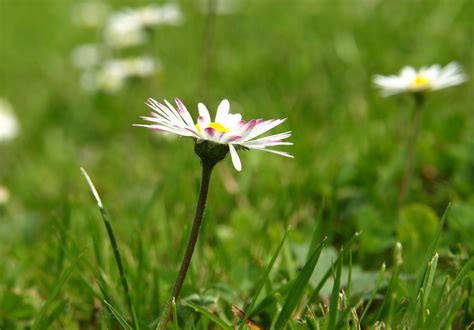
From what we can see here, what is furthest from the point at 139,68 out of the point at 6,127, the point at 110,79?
the point at 6,127

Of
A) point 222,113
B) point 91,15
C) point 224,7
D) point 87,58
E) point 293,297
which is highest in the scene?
point 224,7

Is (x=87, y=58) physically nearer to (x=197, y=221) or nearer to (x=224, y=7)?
(x=224, y=7)

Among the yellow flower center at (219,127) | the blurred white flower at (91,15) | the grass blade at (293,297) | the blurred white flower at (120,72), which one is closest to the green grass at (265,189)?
the grass blade at (293,297)

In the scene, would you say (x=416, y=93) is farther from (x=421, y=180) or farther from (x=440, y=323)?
(x=440, y=323)

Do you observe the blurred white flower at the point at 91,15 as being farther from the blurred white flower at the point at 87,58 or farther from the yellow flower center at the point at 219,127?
the yellow flower center at the point at 219,127

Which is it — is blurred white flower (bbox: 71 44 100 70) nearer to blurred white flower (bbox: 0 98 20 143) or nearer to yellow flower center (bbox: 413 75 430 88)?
blurred white flower (bbox: 0 98 20 143)

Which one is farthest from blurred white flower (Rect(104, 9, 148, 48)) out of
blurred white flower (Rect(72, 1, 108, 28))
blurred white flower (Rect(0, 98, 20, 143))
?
blurred white flower (Rect(72, 1, 108, 28))

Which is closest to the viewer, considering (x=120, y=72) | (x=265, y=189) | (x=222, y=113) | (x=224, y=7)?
(x=222, y=113)
